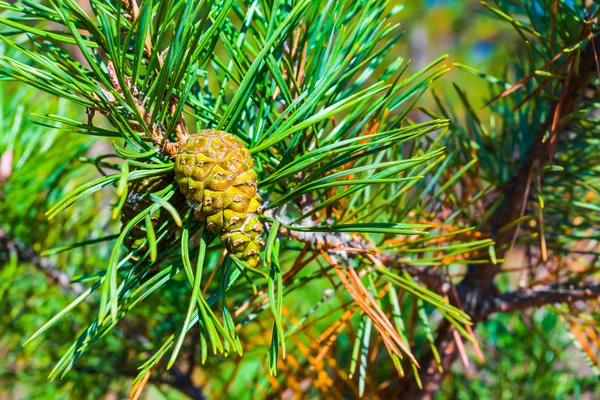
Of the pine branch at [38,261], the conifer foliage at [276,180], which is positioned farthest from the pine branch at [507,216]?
the pine branch at [38,261]

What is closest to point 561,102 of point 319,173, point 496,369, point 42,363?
point 319,173

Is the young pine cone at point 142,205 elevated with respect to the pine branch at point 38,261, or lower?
elevated

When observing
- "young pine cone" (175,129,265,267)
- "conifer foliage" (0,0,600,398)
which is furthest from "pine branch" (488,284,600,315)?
"young pine cone" (175,129,265,267)

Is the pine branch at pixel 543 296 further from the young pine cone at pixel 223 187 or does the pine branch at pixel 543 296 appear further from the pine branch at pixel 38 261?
the pine branch at pixel 38 261

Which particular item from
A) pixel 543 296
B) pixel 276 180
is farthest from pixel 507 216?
pixel 276 180

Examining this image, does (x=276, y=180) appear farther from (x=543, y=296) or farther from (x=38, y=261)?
(x=38, y=261)

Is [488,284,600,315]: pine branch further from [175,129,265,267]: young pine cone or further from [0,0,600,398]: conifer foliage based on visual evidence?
[175,129,265,267]: young pine cone

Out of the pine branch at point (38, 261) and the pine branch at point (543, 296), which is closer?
the pine branch at point (543, 296)
